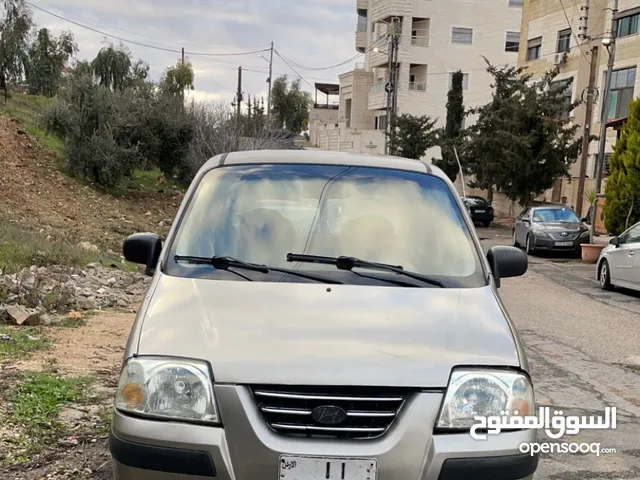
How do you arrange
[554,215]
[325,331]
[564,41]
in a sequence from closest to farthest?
[325,331] → [554,215] → [564,41]

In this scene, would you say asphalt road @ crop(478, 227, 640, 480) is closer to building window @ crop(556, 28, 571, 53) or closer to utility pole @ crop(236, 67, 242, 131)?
utility pole @ crop(236, 67, 242, 131)

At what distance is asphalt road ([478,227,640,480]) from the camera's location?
4.40 m

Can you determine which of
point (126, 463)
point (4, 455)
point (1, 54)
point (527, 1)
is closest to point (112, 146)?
point (1, 54)

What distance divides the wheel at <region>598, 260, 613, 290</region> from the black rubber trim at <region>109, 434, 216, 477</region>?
12502 mm

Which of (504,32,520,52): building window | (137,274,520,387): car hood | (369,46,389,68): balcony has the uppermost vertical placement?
(504,32,520,52): building window

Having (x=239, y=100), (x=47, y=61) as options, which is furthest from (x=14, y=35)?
(x=239, y=100)

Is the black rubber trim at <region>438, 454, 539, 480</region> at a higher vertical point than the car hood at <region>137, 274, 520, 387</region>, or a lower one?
lower

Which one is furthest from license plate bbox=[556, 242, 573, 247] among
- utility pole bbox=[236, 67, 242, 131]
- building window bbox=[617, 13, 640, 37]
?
utility pole bbox=[236, 67, 242, 131]

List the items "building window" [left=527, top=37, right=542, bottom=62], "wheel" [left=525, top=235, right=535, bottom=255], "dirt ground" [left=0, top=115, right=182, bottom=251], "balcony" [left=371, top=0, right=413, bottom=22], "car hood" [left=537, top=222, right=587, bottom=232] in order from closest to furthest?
"dirt ground" [left=0, top=115, right=182, bottom=251], "car hood" [left=537, top=222, right=587, bottom=232], "wheel" [left=525, top=235, right=535, bottom=255], "building window" [left=527, top=37, right=542, bottom=62], "balcony" [left=371, top=0, right=413, bottom=22]

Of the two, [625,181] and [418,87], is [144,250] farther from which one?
[418,87]

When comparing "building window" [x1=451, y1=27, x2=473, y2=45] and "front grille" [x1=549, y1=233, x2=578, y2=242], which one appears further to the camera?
"building window" [x1=451, y1=27, x2=473, y2=45]

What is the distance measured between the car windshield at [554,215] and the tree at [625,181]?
2146mm

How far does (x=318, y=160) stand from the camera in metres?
4.12

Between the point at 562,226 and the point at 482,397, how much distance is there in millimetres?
19014
